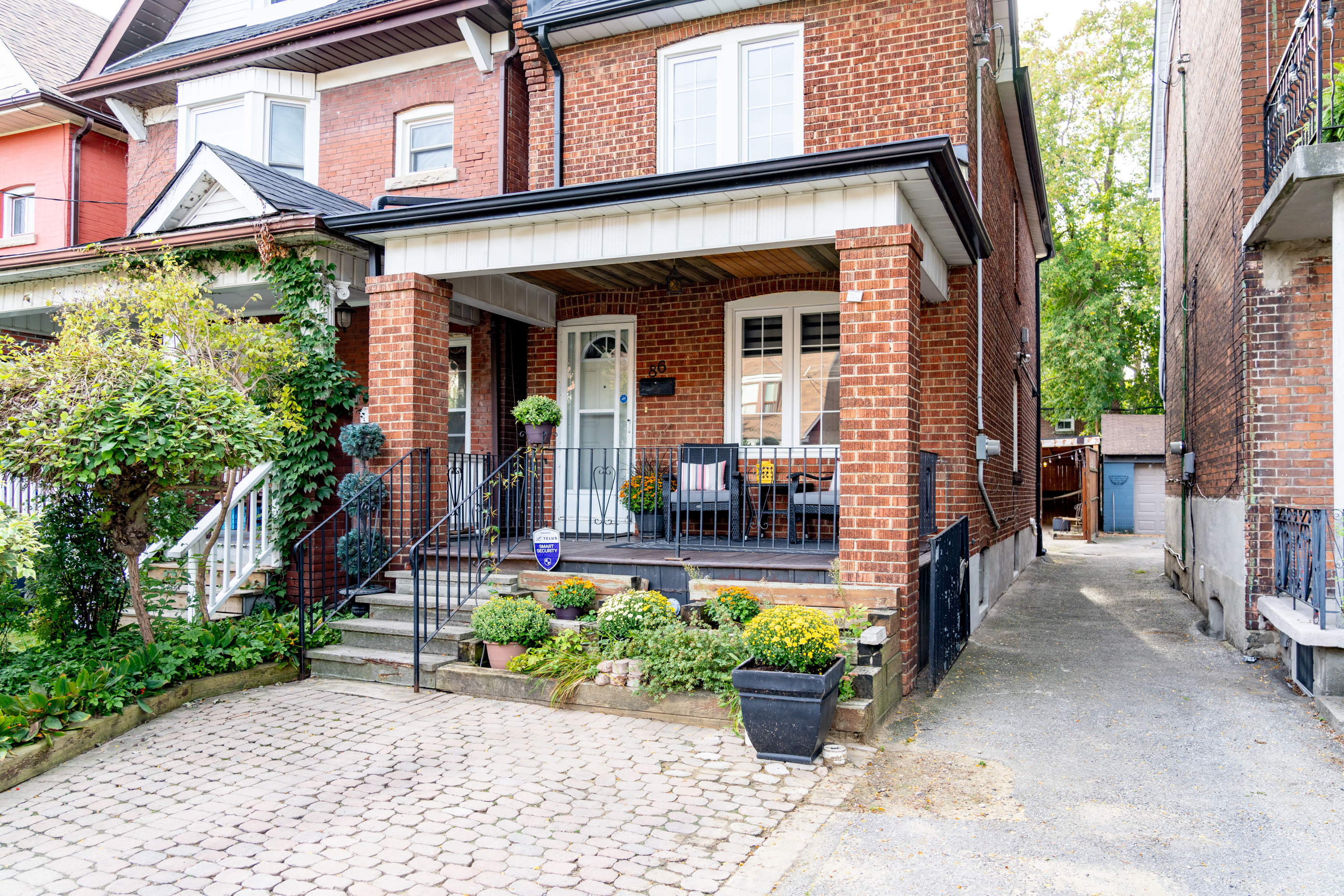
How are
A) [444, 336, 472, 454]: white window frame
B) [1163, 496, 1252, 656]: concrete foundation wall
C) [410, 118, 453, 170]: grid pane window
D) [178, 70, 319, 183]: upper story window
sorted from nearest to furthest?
[1163, 496, 1252, 656]: concrete foundation wall → [444, 336, 472, 454]: white window frame → [410, 118, 453, 170]: grid pane window → [178, 70, 319, 183]: upper story window

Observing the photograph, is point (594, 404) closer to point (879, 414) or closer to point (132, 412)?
point (879, 414)

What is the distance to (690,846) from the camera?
3729mm

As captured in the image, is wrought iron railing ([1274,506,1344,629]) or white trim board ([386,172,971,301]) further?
white trim board ([386,172,971,301])

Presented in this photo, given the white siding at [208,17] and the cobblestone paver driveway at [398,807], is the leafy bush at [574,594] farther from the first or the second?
the white siding at [208,17]

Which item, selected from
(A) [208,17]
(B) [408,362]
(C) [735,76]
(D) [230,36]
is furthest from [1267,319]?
(A) [208,17]

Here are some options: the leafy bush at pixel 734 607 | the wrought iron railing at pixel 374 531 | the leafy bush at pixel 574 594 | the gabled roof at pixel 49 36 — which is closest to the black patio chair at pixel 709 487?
the leafy bush at pixel 574 594

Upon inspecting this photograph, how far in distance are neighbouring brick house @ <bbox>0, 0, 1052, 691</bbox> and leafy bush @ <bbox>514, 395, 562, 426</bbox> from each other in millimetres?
562

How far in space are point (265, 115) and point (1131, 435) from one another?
2403 centimetres

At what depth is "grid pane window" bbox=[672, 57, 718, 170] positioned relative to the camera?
Answer: 902 cm

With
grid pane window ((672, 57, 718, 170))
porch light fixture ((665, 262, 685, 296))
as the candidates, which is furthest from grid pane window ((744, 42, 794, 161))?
porch light fixture ((665, 262, 685, 296))

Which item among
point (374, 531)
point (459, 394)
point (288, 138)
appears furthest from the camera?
point (288, 138)

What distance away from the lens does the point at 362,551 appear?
7297 millimetres

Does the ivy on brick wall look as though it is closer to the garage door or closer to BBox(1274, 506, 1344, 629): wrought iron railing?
BBox(1274, 506, 1344, 629): wrought iron railing

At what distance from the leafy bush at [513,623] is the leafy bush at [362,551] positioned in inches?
60.9
